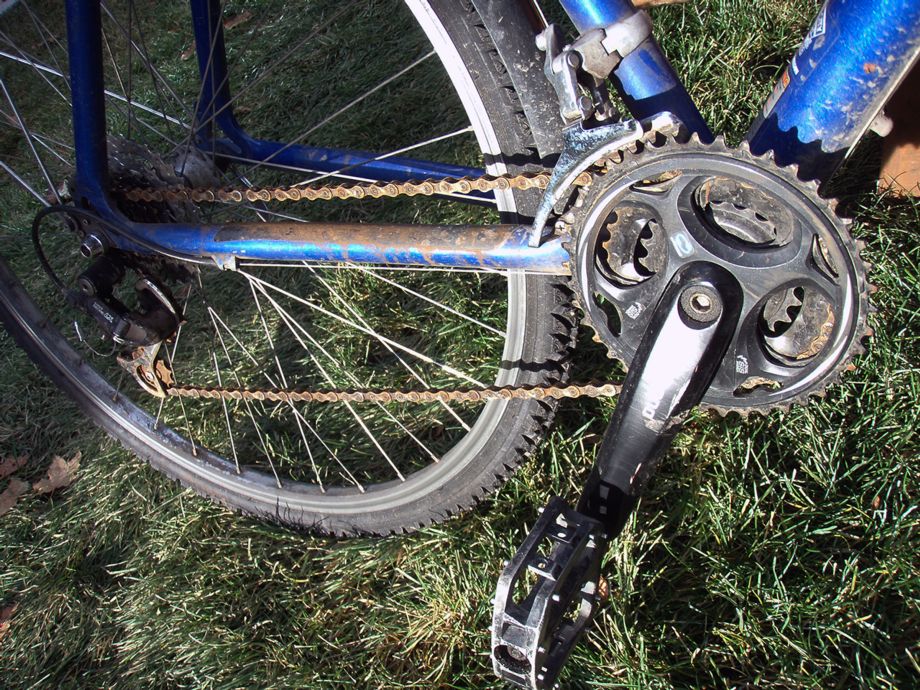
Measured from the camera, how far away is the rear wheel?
1618mm

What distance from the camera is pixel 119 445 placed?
2.57 meters

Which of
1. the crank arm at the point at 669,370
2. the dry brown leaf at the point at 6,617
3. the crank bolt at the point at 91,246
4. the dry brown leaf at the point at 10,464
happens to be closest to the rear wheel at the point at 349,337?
the crank bolt at the point at 91,246

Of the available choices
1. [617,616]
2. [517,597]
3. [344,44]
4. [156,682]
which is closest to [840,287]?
[617,616]

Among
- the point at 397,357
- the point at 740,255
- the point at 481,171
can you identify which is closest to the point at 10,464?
the point at 397,357

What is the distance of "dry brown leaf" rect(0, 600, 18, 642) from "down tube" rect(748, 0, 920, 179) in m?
2.24

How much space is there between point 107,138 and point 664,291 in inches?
50.7

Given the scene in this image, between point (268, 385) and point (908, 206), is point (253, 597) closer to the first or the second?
point (268, 385)

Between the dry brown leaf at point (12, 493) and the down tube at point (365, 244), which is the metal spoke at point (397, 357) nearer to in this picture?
the down tube at point (365, 244)

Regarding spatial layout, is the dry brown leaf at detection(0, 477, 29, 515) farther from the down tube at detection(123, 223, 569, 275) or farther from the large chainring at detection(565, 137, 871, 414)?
the large chainring at detection(565, 137, 871, 414)

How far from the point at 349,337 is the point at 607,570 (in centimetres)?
110

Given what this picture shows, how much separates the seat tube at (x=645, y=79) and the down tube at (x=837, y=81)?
0.12 metres

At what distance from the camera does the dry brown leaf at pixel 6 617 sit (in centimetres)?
223

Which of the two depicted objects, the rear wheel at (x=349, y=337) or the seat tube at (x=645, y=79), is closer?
the seat tube at (x=645, y=79)

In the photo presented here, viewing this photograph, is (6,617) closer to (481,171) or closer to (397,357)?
(397,357)
